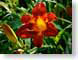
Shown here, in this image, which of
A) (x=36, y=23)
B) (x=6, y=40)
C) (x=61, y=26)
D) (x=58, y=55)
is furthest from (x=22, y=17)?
(x=58, y=55)

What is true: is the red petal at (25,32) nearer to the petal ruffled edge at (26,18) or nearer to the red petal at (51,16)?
the petal ruffled edge at (26,18)

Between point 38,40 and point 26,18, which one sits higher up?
point 26,18

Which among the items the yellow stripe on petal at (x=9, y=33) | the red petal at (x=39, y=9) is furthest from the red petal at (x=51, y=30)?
the yellow stripe on petal at (x=9, y=33)

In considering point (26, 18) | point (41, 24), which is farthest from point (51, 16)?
point (26, 18)

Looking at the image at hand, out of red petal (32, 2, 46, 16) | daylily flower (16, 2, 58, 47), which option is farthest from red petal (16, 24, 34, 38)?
red petal (32, 2, 46, 16)

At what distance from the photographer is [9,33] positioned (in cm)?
100

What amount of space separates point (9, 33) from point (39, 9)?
0.34m

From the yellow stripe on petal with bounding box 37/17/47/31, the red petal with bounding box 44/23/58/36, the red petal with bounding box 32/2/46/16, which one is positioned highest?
the red petal with bounding box 32/2/46/16

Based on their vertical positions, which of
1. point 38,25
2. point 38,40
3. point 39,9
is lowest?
point 38,40

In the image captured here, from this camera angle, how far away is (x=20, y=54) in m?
1.02

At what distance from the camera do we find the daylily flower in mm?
1005

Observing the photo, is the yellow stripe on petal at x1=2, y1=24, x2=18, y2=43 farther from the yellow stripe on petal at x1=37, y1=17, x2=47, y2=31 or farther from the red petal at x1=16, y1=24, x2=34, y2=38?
the yellow stripe on petal at x1=37, y1=17, x2=47, y2=31

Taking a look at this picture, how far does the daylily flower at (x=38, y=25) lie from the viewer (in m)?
1.00

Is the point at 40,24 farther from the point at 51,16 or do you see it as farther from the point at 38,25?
the point at 51,16
